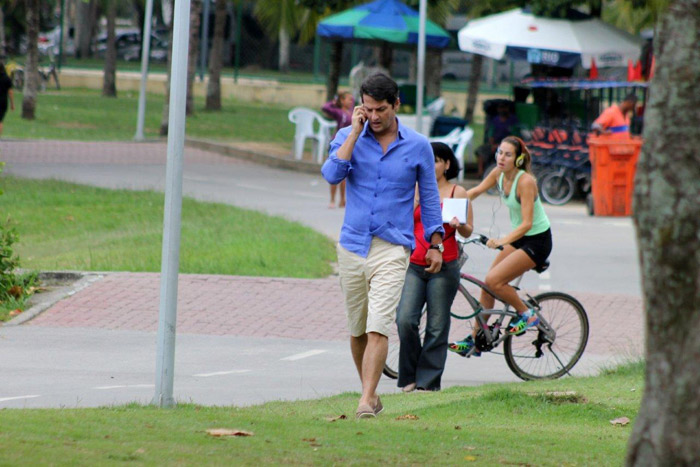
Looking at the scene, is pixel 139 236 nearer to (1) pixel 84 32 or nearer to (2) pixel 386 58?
(2) pixel 386 58


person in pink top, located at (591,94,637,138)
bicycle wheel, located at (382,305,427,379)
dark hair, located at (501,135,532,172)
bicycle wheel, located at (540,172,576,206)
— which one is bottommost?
bicycle wheel, located at (540,172,576,206)

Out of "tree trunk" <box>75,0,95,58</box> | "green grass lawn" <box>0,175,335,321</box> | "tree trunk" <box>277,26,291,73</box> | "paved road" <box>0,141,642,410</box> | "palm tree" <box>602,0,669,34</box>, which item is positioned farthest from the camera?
"tree trunk" <box>75,0,95,58</box>

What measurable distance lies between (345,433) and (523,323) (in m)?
3.02

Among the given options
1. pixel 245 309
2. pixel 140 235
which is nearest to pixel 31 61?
pixel 140 235

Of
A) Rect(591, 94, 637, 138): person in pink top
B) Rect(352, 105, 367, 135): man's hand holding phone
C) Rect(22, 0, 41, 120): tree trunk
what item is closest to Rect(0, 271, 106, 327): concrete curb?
Rect(352, 105, 367, 135): man's hand holding phone

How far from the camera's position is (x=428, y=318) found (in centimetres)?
746

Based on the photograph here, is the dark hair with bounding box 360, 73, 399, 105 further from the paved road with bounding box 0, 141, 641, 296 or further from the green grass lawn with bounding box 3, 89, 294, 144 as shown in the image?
the green grass lawn with bounding box 3, 89, 294, 144

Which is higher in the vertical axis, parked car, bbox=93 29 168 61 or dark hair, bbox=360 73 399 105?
dark hair, bbox=360 73 399 105

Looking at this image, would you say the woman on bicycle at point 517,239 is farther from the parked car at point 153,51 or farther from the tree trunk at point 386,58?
the parked car at point 153,51

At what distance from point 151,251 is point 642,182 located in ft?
31.5

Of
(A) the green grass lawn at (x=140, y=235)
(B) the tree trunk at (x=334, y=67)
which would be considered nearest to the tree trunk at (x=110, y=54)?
(B) the tree trunk at (x=334, y=67)

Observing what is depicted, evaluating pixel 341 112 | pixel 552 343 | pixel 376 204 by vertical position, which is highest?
pixel 376 204

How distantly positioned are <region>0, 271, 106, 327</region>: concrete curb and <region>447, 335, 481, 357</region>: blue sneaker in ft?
11.7

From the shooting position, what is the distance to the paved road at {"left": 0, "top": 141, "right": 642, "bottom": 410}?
25.0 ft
